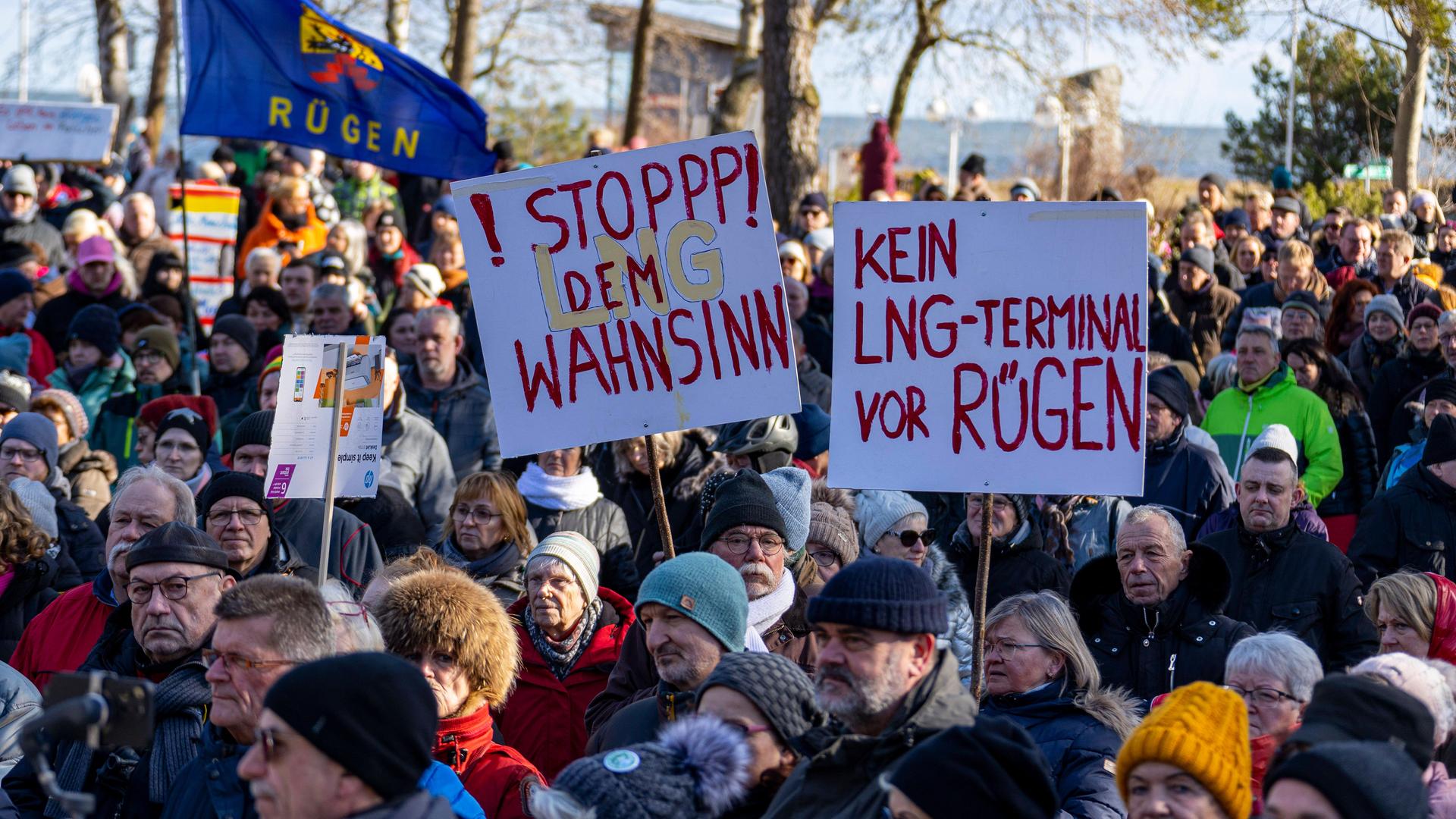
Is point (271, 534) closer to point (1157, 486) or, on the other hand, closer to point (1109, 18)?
point (1157, 486)

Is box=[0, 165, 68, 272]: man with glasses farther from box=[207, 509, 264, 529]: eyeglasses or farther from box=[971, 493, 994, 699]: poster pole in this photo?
box=[971, 493, 994, 699]: poster pole

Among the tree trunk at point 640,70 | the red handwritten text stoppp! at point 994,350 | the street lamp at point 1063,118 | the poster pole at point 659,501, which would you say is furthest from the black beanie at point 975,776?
the tree trunk at point 640,70

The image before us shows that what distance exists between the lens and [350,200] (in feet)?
52.2

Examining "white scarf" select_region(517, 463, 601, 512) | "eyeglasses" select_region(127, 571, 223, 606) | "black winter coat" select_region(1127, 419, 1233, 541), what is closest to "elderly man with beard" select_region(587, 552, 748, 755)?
"eyeglasses" select_region(127, 571, 223, 606)

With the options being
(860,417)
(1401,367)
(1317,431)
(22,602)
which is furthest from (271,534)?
(1401,367)

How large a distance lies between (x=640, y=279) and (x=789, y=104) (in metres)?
10.4

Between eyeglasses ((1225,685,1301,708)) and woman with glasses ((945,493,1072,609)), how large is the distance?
1897 millimetres

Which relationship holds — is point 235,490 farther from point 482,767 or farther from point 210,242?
point 210,242

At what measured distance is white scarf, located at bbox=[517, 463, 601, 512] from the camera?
7266 millimetres

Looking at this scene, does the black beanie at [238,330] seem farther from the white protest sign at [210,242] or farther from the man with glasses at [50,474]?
the white protest sign at [210,242]

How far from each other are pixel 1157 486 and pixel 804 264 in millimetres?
4557

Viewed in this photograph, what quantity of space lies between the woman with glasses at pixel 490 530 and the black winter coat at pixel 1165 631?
2.15m

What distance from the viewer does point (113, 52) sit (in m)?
25.4

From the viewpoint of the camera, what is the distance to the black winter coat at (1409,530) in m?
7.09
